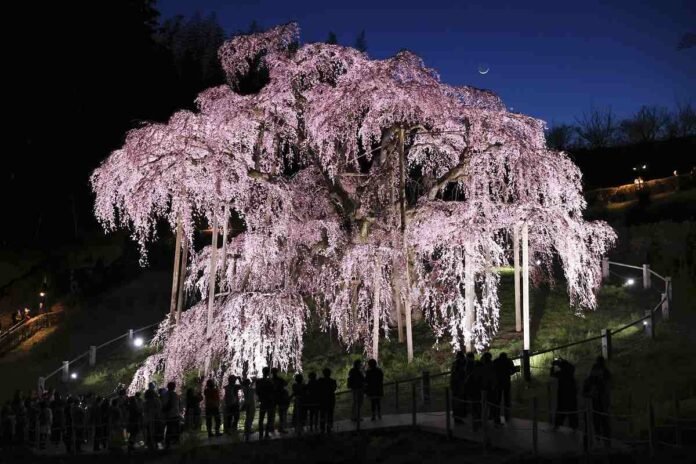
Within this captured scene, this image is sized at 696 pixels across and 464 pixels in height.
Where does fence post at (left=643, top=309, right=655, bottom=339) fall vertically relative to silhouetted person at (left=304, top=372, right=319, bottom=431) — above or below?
above

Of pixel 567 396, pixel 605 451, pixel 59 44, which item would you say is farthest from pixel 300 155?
pixel 59 44

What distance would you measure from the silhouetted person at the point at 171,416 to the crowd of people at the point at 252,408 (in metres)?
0.02

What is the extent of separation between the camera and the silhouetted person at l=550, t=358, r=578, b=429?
40.1 ft

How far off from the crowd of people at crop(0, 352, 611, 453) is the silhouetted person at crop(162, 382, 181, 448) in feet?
0.06

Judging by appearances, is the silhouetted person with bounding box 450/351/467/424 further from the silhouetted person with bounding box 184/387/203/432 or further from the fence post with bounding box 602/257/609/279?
the fence post with bounding box 602/257/609/279

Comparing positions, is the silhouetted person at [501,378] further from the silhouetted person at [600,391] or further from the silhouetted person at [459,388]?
the silhouetted person at [600,391]

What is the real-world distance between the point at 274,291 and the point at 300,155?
5.94 meters

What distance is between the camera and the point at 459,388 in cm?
1377

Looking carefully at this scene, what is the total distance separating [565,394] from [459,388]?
6.41 feet

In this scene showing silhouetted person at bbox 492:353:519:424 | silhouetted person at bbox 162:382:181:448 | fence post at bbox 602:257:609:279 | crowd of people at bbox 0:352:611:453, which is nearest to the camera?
crowd of people at bbox 0:352:611:453

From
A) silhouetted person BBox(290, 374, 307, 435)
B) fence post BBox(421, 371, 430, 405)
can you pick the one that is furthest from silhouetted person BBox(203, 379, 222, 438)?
fence post BBox(421, 371, 430, 405)

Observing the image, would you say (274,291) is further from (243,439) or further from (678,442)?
(678,442)

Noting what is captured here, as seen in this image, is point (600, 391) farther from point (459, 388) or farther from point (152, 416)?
point (152, 416)

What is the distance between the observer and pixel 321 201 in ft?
80.3
